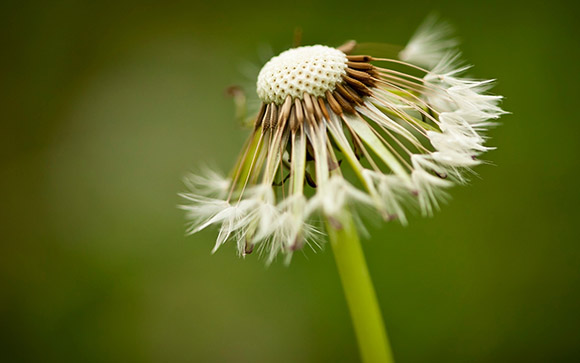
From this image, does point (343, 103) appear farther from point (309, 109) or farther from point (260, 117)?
point (260, 117)

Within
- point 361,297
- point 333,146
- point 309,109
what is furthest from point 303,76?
point 361,297

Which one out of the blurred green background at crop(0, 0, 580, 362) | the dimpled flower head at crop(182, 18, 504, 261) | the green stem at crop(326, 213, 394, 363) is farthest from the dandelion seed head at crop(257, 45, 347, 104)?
the blurred green background at crop(0, 0, 580, 362)

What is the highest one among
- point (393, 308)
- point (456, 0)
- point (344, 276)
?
point (456, 0)

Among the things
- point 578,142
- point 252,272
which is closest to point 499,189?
point 578,142

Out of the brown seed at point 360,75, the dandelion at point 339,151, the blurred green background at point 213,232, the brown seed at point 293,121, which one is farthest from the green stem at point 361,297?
the blurred green background at point 213,232

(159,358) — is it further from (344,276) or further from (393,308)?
(344,276)

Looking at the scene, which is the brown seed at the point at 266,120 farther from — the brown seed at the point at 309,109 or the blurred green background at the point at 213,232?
the blurred green background at the point at 213,232
